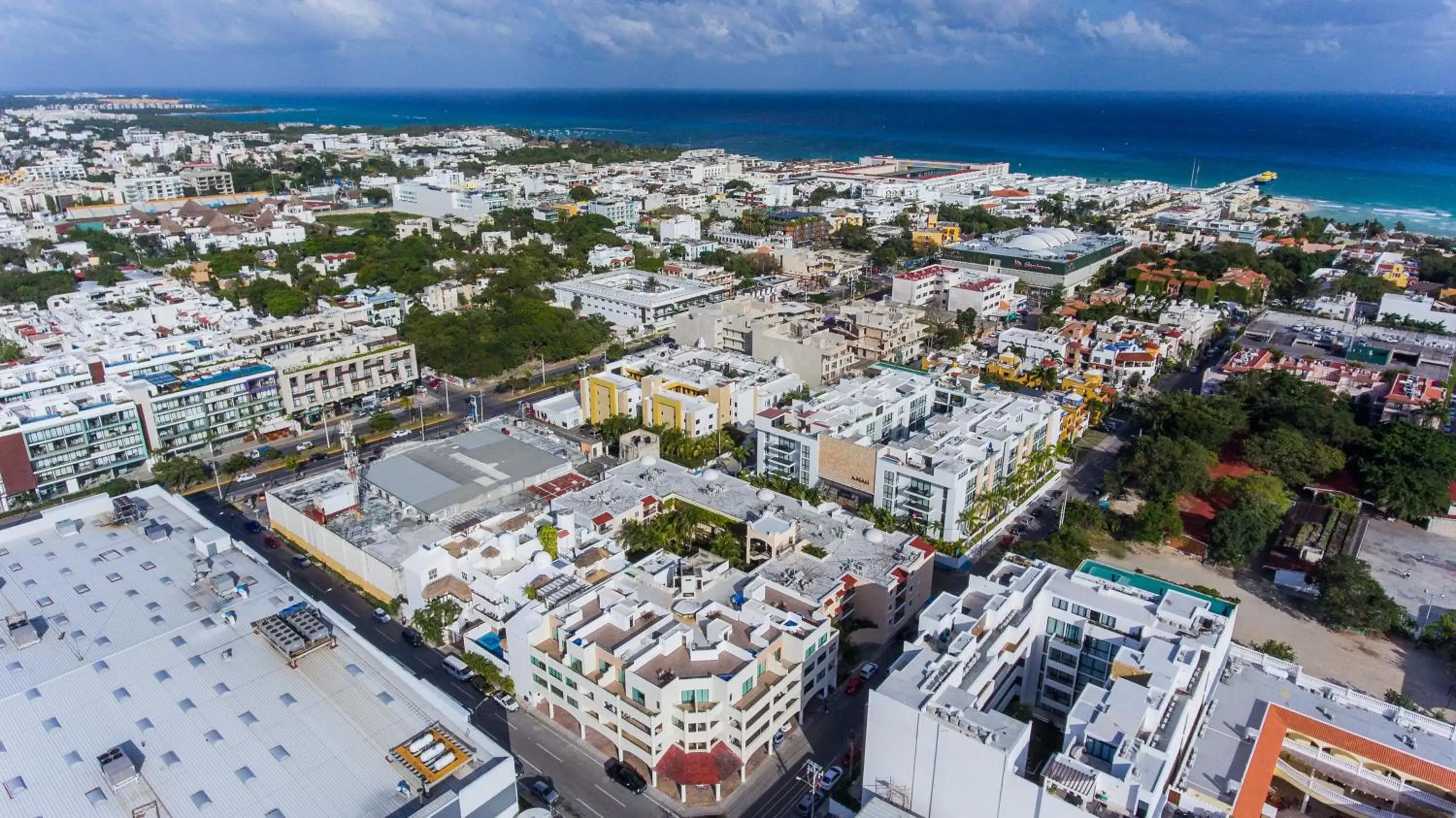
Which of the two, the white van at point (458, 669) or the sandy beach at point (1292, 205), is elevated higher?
the sandy beach at point (1292, 205)

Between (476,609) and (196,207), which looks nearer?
(476,609)

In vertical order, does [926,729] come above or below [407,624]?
above

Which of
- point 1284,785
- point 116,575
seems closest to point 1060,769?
point 1284,785

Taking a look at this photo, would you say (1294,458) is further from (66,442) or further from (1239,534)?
(66,442)

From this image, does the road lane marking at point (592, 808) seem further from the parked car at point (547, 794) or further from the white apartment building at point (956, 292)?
the white apartment building at point (956, 292)

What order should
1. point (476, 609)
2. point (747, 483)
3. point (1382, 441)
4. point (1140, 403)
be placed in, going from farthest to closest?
point (1140, 403) < point (1382, 441) < point (747, 483) < point (476, 609)

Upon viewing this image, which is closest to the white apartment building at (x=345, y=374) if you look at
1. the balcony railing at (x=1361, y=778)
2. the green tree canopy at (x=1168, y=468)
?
the green tree canopy at (x=1168, y=468)

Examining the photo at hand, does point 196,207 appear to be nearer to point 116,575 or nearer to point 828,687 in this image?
point 116,575
